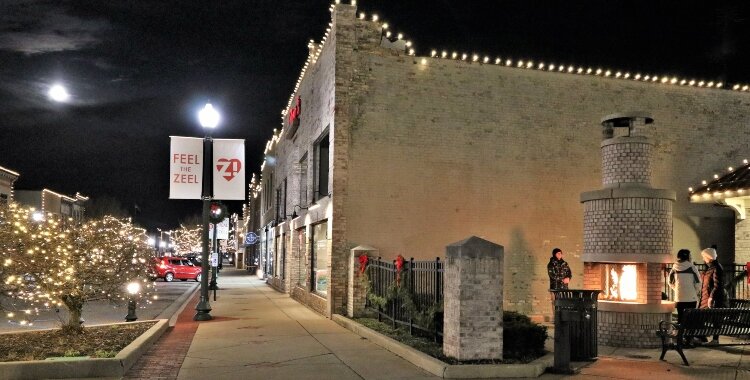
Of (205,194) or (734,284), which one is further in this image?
(205,194)

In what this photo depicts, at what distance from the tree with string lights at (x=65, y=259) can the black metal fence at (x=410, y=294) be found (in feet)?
16.3

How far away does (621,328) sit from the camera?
1151 cm

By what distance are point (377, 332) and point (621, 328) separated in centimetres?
441

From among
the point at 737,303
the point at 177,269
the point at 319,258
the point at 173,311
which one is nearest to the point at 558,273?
the point at 737,303

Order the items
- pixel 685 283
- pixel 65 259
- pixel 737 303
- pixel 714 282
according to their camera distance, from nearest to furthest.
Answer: pixel 65 259, pixel 685 283, pixel 714 282, pixel 737 303

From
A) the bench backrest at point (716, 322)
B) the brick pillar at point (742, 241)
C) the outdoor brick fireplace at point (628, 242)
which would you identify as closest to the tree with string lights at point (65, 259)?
the outdoor brick fireplace at point (628, 242)

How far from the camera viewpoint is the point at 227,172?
1708cm

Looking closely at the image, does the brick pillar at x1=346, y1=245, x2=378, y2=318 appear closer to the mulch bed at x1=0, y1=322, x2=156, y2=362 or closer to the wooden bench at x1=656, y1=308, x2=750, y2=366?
the mulch bed at x1=0, y1=322, x2=156, y2=362

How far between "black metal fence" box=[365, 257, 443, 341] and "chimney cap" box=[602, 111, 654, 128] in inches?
170

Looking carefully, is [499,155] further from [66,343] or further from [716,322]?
[66,343]

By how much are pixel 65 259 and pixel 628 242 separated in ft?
32.2

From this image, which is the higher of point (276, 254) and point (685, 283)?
point (685, 283)

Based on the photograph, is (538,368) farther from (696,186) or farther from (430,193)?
(696,186)

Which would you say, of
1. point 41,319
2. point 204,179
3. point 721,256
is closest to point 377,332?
point 204,179
